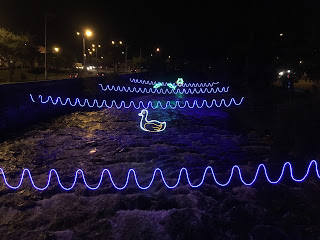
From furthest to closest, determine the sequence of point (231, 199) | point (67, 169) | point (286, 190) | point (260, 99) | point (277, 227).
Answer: point (260, 99), point (67, 169), point (286, 190), point (231, 199), point (277, 227)

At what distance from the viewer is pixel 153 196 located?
870cm

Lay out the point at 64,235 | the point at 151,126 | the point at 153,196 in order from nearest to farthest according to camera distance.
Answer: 1. the point at 64,235
2. the point at 153,196
3. the point at 151,126

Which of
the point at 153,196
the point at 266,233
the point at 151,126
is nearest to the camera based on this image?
the point at 266,233

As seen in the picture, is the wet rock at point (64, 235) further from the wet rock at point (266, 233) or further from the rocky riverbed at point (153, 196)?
the wet rock at point (266, 233)

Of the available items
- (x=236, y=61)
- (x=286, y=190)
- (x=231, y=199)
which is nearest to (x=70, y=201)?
(x=231, y=199)

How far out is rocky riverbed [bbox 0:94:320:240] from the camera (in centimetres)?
715

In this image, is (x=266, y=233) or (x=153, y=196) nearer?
(x=266, y=233)

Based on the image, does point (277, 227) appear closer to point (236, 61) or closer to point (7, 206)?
point (7, 206)

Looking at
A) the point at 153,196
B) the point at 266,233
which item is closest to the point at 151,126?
the point at 153,196

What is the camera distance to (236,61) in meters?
47.9

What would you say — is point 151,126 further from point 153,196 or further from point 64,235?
point 64,235

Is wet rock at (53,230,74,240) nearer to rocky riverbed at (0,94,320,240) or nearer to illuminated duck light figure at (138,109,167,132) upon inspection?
rocky riverbed at (0,94,320,240)

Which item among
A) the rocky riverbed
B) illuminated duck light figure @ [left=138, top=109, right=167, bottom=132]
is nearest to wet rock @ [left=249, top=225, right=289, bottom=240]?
the rocky riverbed

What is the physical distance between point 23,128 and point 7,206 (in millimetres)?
10034
